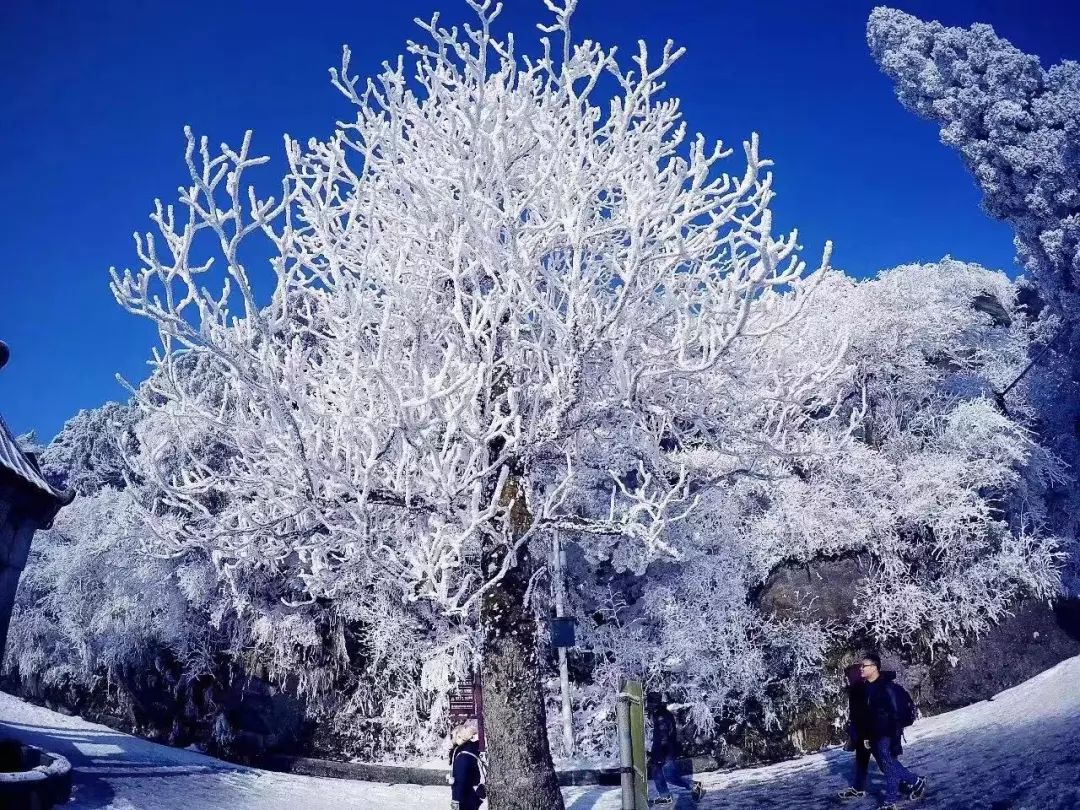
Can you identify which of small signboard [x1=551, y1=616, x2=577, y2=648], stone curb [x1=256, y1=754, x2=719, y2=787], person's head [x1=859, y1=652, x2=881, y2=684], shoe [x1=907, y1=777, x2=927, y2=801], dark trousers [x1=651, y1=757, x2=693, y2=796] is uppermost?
small signboard [x1=551, y1=616, x2=577, y2=648]

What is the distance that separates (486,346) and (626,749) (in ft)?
13.6

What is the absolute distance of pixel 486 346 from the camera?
24.7ft

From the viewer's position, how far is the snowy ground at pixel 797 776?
759cm

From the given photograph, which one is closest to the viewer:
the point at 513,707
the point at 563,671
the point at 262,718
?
the point at 513,707

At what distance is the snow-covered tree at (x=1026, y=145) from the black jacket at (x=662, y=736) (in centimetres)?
1070

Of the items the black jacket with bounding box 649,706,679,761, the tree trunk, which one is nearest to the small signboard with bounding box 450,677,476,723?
the black jacket with bounding box 649,706,679,761

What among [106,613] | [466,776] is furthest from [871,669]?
[106,613]

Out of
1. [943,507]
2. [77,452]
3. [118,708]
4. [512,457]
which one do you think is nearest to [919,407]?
[943,507]

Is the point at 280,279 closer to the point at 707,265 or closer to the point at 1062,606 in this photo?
the point at 707,265

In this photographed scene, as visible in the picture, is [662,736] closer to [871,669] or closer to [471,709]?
[471,709]

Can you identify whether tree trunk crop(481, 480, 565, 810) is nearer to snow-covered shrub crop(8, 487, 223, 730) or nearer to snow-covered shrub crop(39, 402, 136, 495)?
snow-covered shrub crop(8, 487, 223, 730)

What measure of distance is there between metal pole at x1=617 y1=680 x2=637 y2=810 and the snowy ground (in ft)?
14.0

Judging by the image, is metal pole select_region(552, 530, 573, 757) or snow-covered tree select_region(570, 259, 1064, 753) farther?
snow-covered tree select_region(570, 259, 1064, 753)

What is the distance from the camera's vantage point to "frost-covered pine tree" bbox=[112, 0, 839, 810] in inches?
248
